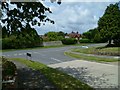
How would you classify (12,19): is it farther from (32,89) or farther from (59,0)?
(32,89)

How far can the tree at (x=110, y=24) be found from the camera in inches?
1575

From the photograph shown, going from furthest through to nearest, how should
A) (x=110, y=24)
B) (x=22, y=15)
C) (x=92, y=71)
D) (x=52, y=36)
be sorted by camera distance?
(x=52, y=36)
(x=110, y=24)
(x=92, y=71)
(x=22, y=15)

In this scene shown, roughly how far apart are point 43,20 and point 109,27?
29.3 metres

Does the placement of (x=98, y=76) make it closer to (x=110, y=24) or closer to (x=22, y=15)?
(x=22, y=15)

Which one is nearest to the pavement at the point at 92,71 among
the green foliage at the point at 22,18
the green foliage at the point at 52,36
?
the green foliage at the point at 22,18

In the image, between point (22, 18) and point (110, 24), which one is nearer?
point (22, 18)

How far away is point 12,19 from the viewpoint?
12.0m

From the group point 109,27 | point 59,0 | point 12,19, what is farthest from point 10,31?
point 109,27

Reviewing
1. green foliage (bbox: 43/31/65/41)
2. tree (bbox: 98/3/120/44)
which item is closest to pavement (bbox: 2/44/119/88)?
tree (bbox: 98/3/120/44)

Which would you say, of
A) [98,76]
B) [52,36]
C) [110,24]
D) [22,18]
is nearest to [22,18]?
[22,18]

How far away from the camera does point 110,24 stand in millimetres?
40719

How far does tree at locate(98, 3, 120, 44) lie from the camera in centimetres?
4000

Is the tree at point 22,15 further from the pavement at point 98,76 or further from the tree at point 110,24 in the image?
the tree at point 110,24

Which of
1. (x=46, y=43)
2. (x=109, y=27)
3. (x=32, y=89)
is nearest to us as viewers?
(x=32, y=89)
